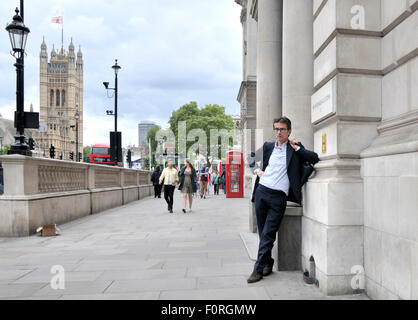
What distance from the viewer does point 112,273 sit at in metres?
4.89

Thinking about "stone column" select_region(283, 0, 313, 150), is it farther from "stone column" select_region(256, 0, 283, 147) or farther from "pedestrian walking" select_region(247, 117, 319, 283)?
"stone column" select_region(256, 0, 283, 147)

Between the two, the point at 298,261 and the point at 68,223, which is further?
the point at 68,223

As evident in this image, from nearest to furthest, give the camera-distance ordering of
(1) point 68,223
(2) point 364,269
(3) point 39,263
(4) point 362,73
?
(2) point 364,269, (4) point 362,73, (3) point 39,263, (1) point 68,223

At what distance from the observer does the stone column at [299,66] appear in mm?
5461

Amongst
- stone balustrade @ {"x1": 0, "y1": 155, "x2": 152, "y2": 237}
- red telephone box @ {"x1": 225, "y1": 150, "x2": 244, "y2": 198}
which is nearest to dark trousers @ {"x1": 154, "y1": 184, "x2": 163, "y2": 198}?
red telephone box @ {"x1": 225, "y1": 150, "x2": 244, "y2": 198}

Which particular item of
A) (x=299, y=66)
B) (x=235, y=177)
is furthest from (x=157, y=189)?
(x=299, y=66)

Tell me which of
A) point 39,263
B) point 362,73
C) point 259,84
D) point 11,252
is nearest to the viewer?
point 362,73

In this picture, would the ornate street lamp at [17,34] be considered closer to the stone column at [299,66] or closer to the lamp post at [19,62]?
the lamp post at [19,62]

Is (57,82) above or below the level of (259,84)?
above

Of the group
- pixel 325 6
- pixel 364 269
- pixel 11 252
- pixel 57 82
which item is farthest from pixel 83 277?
pixel 57 82

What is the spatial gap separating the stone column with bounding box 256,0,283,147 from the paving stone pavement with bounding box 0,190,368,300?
8.89 ft

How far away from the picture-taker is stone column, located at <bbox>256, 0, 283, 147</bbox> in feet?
26.8

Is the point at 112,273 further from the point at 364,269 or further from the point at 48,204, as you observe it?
the point at 48,204

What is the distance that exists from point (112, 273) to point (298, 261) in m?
2.51
